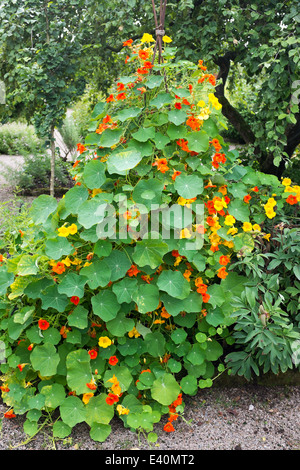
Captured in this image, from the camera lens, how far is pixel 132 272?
164 cm

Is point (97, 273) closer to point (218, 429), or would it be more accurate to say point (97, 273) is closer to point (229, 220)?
point (229, 220)

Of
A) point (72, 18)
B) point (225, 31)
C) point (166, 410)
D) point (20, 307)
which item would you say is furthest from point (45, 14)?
point (166, 410)

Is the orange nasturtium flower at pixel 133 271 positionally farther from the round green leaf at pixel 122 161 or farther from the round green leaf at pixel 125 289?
the round green leaf at pixel 122 161

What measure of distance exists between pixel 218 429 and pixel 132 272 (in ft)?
2.51

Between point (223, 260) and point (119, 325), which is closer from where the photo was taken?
point (119, 325)

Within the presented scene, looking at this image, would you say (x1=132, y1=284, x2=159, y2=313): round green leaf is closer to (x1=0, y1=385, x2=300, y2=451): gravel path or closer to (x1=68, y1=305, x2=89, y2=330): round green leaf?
(x1=68, y1=305, x2=89, y2=330): round green leaf

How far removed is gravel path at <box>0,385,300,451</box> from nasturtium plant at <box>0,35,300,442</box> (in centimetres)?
6

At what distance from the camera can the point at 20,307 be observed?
1.77 meters

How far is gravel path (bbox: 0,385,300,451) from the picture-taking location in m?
1.61

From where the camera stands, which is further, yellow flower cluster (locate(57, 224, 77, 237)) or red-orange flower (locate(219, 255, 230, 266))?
red-orange flower (locate(219, 255, 230, 266))

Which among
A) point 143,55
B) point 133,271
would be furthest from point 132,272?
point 143,55

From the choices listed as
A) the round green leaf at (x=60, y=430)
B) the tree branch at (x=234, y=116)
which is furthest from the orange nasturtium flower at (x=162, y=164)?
the tree branch at (x=234, y=116)

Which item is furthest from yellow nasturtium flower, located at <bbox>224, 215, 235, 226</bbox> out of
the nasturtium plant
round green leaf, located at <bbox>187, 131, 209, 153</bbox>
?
round green leaf, located at <bbox>187, 131, 209, 153</bbox>
